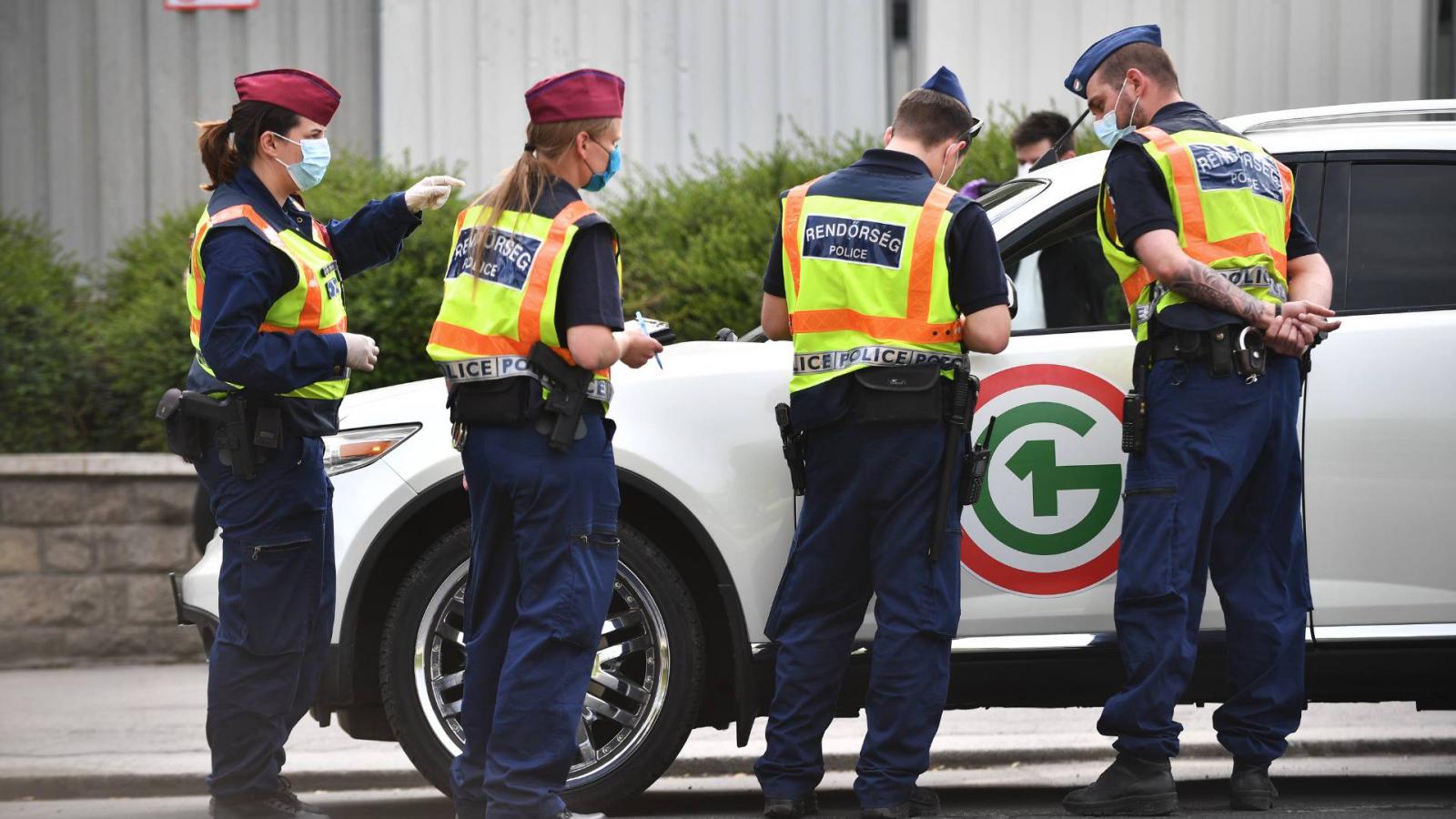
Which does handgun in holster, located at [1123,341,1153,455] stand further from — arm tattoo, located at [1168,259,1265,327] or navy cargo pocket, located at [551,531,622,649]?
navy cargo pocket, located at [551,531,622,649]

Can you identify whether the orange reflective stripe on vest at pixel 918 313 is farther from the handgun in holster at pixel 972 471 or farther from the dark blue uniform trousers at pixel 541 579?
the dark blue uniform trousers at pixel 541 579

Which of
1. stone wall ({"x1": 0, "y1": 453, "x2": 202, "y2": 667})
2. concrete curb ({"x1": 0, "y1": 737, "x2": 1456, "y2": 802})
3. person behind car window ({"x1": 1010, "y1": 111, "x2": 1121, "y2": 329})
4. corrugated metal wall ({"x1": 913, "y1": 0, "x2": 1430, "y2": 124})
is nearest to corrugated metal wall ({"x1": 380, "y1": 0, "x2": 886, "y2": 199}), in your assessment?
corrugated metal wall ({"x1": 913, "y1": 0, "x2": 1430, "y2": 124})

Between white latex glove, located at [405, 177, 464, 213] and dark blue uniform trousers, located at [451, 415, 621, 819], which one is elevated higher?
white latex glove, located at [405, 177, 464, 213]

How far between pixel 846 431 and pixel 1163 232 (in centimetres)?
95

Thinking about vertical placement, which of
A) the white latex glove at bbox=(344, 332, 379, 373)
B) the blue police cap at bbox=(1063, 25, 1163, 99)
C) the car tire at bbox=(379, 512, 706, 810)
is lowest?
the car tire at bbox=(379, 512, 706, 810)

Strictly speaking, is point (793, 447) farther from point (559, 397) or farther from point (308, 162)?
point (308, 162)

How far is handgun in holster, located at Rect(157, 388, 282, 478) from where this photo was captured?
4.37 meters

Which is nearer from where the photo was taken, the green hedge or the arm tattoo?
the arm tattoo

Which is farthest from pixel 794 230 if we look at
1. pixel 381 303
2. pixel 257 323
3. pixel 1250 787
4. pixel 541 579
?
pixel 381 303

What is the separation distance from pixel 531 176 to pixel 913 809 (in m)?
1.93

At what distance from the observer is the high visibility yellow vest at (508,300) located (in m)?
4.05

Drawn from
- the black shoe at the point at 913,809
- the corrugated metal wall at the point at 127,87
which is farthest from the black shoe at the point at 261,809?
the corrugated metal wall at the point at 127,87

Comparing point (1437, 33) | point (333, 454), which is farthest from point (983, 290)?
point (1437, 33)

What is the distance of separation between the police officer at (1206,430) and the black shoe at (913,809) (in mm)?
366
